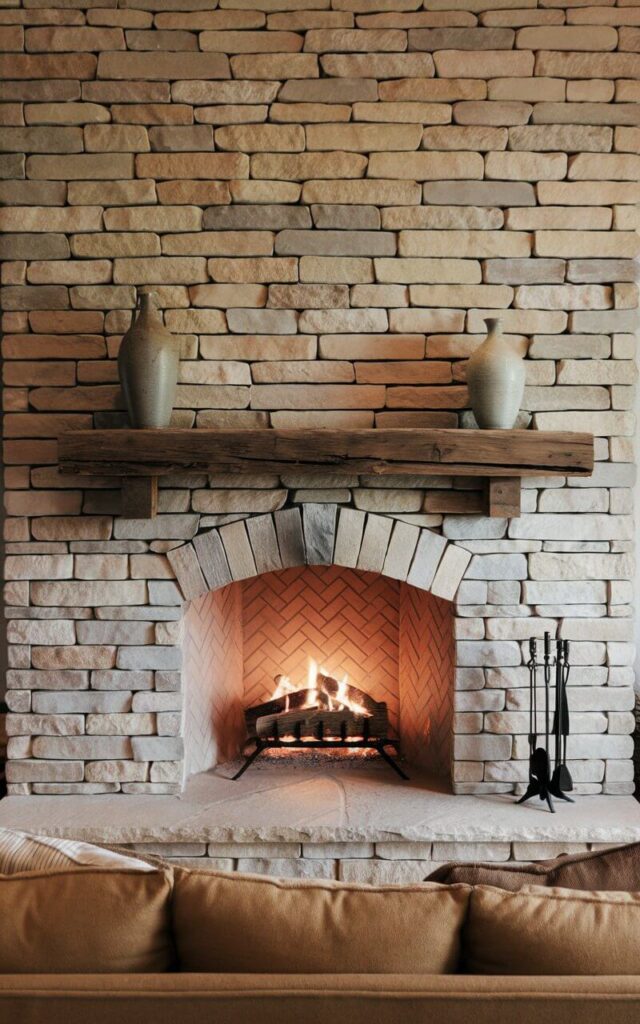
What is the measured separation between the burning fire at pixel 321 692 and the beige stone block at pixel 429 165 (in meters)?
2.06

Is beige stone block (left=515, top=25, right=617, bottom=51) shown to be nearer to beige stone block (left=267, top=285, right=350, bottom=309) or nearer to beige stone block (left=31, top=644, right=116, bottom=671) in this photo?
beige stone block (left=267, top=285, right=350, bottom=309)

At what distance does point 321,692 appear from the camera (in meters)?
→ 3.53

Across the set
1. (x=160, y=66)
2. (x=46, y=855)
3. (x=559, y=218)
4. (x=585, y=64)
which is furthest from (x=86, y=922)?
(x=585, y=64)

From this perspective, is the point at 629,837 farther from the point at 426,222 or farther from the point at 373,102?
the point at 373,102

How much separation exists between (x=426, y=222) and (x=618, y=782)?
7.09 ft

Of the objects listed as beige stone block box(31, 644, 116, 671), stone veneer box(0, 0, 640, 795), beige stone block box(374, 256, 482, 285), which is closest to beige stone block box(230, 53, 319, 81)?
stone veneer box(0, 0, 640, 795)

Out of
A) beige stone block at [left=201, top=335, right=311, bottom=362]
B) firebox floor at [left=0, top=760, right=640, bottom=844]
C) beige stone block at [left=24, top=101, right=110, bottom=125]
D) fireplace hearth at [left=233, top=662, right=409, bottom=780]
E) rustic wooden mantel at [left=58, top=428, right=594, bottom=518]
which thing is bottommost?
firebox floor at [left=0, top=760, right=640, bottom=844]

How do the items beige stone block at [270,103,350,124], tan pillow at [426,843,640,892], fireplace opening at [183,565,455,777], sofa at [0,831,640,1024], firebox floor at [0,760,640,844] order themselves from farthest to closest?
fireplace opening at [183,565,455,777] → beige stone block at [270,103,350,124] → firebox floor at [0,760,640,844] → tan pillow at [426,843,640,892] → sofa at [0,831,640,1024]

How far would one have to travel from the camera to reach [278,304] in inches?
119

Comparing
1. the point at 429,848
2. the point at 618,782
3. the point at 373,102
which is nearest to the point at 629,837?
the point at 618,782

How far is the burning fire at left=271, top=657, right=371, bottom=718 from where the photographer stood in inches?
137

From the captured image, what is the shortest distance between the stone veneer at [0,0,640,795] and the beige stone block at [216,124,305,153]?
10 millimetres

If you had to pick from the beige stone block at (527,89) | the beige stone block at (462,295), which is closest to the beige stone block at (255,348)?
the beige stone block at (462,295)

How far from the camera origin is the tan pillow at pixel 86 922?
1.22 metres
